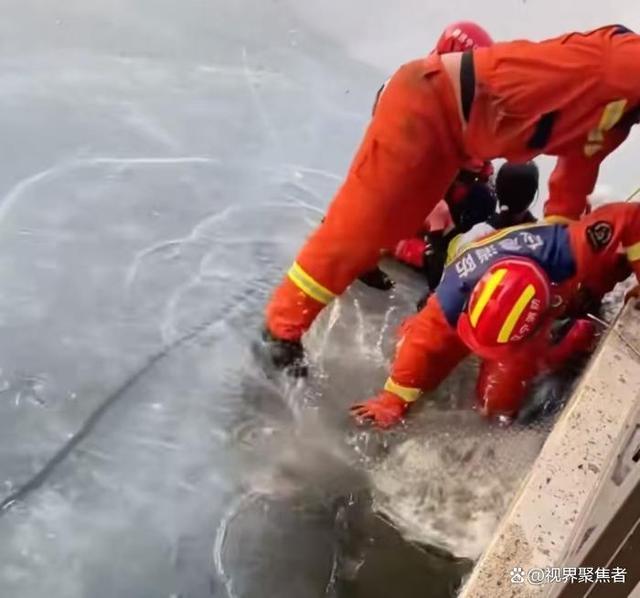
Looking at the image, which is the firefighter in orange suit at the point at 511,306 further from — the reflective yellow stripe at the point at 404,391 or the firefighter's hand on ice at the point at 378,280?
the firefighter's hand on ice at the point at 378,280

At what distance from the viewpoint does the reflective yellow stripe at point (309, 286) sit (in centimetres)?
274

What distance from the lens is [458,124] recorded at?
8.73 ft

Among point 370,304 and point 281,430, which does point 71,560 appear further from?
point 370,304

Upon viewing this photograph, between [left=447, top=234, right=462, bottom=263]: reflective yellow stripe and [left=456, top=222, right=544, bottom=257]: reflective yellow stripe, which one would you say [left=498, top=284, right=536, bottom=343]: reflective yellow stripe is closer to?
[left=456, top=222, right=544, bottom=257]: reflective yellow stripe

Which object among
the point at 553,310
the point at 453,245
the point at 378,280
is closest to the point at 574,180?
the point at 453,245

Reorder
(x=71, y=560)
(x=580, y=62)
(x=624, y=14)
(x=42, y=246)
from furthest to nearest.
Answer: (x=624, y=14) → (x=42, y=246) → (x=580, y=62) → (x=71, y=560)

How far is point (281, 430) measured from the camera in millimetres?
A: 2799

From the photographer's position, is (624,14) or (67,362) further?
(624,14)

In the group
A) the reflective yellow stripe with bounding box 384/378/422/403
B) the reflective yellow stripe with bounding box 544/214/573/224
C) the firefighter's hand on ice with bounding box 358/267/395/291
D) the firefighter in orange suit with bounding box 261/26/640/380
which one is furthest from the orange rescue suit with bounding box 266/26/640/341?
the firefighter's hand on ice with bounding box 358/267/395/291

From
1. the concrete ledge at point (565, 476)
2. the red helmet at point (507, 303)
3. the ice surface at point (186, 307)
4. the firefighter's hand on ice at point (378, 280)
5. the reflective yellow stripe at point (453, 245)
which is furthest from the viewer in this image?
the firefighter's hand on ice at point (378, 280)

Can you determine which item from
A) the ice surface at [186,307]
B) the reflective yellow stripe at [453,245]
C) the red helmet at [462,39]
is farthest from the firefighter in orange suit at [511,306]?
the red helmet at [462,39]

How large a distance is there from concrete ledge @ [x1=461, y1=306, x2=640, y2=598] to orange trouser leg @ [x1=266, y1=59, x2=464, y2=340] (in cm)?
62

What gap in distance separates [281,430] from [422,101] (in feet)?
3.17

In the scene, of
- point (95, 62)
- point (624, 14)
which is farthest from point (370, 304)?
point (624, 14)
